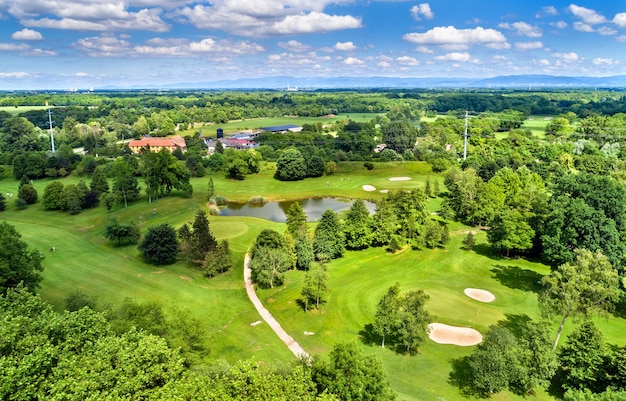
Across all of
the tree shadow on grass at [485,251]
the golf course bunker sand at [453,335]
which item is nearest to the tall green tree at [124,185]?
the golf course bunker sand at [453,335]

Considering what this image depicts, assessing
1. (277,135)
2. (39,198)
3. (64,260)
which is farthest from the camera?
(277,135)

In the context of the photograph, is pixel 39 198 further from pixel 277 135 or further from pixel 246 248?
pixel 277 135

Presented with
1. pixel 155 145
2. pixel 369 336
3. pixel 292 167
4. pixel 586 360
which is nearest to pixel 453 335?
pixel 369 336

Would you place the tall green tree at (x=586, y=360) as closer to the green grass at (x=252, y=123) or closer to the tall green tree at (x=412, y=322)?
the tall green tree at (x=412, y=322)

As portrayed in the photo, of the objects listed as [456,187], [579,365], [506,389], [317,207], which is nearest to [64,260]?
[317,207]

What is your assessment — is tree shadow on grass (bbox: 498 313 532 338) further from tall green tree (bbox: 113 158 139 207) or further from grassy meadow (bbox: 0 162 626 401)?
tall green tree (bbox: 113 158 139 207)
